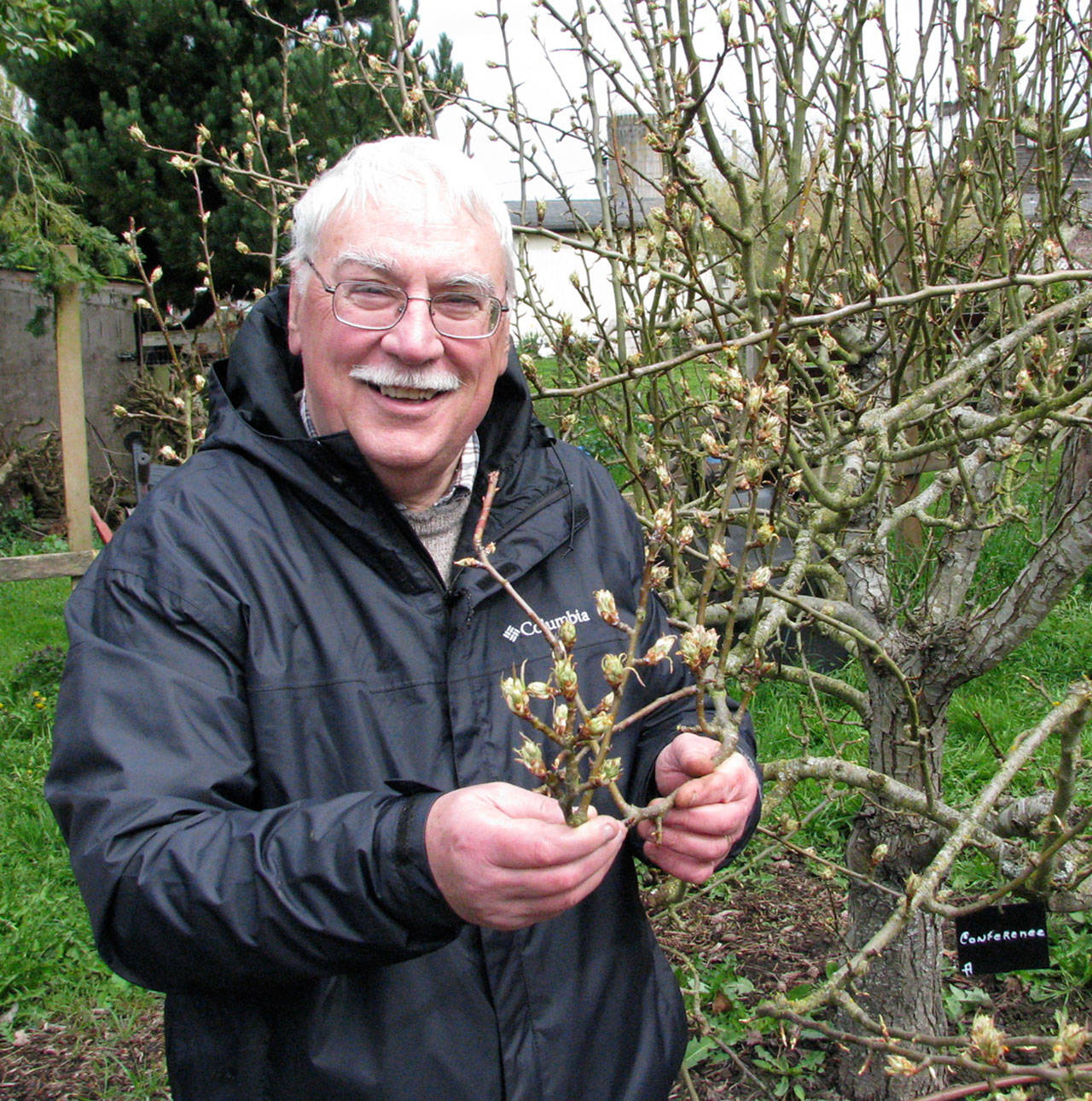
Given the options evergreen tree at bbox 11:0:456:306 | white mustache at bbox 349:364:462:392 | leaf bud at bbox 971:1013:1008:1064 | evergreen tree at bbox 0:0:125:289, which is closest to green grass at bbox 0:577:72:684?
evergreen tree at bbox 0:0:125:289

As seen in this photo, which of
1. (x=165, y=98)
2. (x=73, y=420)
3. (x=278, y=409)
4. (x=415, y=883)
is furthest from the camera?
→ (x=165, y=98)

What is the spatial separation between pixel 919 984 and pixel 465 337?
2.08 meters

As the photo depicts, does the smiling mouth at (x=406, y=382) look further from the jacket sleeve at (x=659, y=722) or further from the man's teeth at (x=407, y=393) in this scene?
the jacket sleeve at (x=659, y=722)

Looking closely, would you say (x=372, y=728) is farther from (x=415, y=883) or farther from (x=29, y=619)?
(x=29, y=619)

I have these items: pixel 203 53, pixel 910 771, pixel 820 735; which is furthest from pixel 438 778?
pixel 203 53

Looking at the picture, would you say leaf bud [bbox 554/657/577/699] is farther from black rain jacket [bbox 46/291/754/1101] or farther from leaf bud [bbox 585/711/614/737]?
black rain jacket [bbox 46/291/754/1101]

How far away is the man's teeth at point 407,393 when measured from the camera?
168 centimetres

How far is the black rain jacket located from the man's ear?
1.2 inches

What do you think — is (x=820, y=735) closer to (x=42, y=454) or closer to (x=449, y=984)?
(x=449, y=984)

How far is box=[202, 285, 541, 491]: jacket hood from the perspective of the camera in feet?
5.26

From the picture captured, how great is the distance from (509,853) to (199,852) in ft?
1.23

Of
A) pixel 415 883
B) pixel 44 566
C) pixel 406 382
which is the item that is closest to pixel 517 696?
pixel 415 883

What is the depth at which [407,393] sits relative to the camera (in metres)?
1.69

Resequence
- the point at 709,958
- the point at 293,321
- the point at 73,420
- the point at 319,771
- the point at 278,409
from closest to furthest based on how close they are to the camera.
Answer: the point at 319,771 < the point at 278,409 < the point at 293,321 < the point at 709,958 < the point at 73,420
